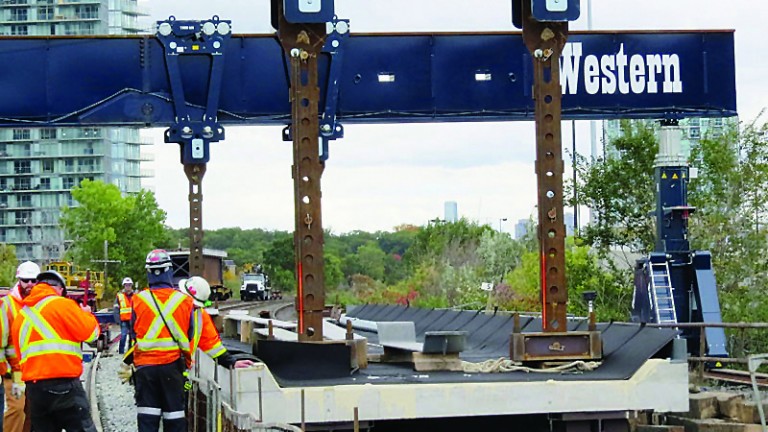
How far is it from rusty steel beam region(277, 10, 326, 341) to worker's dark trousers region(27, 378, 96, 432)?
12.9 ft

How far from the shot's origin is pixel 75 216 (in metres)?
94.8

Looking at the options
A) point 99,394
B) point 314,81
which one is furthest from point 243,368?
point 99,394

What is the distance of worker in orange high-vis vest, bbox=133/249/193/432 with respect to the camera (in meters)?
13.7

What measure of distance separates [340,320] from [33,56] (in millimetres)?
8319

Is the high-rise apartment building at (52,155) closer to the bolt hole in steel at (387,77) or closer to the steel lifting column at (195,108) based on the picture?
the steel lifting column at (195,108)

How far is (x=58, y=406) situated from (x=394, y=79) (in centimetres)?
1438

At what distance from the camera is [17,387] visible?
14.9 m

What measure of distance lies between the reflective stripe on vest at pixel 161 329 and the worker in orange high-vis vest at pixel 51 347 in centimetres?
50

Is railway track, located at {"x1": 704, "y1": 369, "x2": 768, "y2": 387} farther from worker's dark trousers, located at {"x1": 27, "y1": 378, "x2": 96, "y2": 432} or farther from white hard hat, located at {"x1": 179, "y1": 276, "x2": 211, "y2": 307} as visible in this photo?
worker's dark trousers, located at {"x1": 27, "y1": 378, "x2": 96, "y2": 432}

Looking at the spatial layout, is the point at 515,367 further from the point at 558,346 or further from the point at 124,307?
the point at 124,307

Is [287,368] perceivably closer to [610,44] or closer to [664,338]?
[664,338]

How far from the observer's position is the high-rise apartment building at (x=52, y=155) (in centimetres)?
16062

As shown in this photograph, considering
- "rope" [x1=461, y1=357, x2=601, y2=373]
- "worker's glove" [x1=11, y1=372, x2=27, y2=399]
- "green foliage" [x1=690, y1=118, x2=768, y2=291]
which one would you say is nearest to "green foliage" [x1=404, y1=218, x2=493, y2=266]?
"green foliage" [x1=690, y1=118, x2=768, y2=291]

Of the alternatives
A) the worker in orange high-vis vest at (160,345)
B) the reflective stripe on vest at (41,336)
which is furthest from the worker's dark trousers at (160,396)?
the reflective stripe on vest at (41,336)
